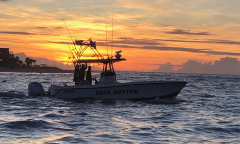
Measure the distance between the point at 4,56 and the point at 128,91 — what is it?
12394cm

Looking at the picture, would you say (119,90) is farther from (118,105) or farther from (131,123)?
(131,123)

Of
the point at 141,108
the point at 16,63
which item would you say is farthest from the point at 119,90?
the point at 16,63

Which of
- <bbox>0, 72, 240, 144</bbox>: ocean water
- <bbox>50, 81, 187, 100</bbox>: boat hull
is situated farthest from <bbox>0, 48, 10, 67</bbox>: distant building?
<bbox>0, 72, 240, 144</bbox>: ocean water

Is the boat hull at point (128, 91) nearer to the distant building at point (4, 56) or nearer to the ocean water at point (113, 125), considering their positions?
the ocean water at point (113, 125)

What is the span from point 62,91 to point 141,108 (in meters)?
5.99

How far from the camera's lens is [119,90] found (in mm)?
18047

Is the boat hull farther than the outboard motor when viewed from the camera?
No

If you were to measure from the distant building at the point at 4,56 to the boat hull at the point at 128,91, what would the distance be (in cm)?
12145

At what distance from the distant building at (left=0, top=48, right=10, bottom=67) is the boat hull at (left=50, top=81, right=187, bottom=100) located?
4782 inches

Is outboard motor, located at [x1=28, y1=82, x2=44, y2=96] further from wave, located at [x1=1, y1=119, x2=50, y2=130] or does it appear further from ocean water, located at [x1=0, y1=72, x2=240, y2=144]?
wave, located at [x1=1, y1=119, x2=50, y2=130]

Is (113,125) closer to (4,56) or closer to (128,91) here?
(128,91)

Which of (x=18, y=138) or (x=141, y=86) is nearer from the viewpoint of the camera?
(x=18, y=138)

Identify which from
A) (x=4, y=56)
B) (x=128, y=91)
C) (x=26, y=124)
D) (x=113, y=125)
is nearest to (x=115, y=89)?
(x=128, y=91)

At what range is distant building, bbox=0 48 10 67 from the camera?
12975cm
